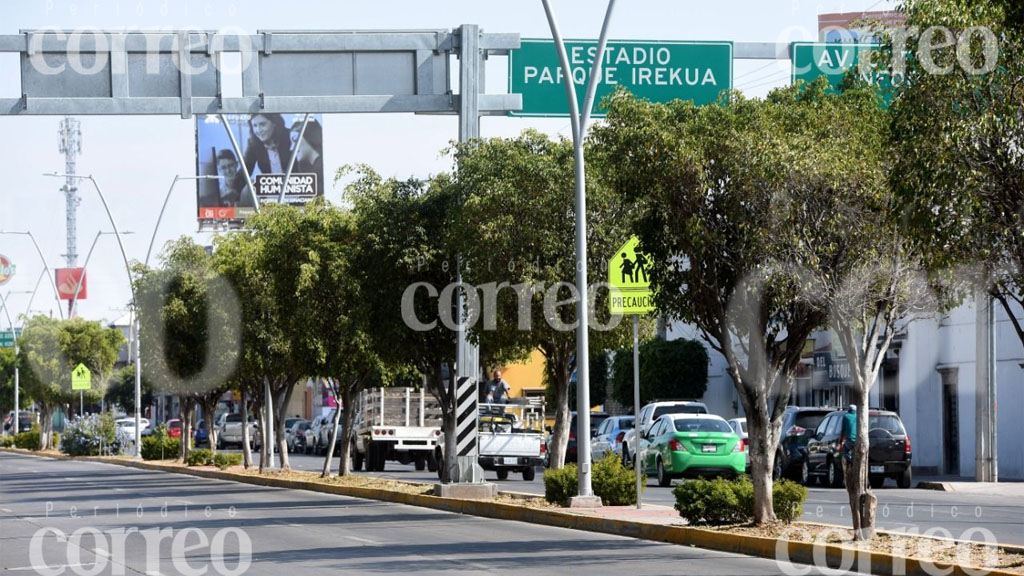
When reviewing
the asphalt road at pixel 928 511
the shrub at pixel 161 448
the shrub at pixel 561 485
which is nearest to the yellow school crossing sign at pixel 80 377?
the shrub at pixel 161 448

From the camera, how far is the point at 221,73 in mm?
22078

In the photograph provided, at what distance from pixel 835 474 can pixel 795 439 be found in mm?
2083

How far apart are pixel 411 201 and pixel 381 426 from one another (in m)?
17.4

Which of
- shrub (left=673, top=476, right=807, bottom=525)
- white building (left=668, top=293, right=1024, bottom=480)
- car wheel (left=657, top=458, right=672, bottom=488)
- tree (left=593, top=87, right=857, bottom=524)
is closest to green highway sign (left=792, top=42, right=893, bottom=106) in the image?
tree (left=593, top=87, right=857, bottom=524)

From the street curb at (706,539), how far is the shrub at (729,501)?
1.28ft

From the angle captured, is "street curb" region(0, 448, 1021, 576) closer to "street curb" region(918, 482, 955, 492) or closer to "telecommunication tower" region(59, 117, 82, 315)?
"street curb" region(918, 482, 955, 492)

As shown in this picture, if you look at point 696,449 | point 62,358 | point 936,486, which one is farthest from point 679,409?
point 62,358

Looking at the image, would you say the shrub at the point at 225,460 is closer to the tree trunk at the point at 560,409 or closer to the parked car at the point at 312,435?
the parked car at the point at 312,435

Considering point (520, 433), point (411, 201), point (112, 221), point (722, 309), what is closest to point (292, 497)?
point (411, 201)

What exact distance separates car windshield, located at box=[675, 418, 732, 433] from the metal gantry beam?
41.7 feet

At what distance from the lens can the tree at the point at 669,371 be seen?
60.3 m

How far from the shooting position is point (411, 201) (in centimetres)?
2762

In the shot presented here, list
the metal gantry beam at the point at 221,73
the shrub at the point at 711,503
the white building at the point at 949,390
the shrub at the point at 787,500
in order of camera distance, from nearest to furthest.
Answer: the shrub at the point at 787,500, the shrub at the point at 711,503, the metal gantry beam at the point at 221,73, the white building at the point at 949,390

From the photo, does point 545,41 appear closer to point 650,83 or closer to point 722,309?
point 650,83
